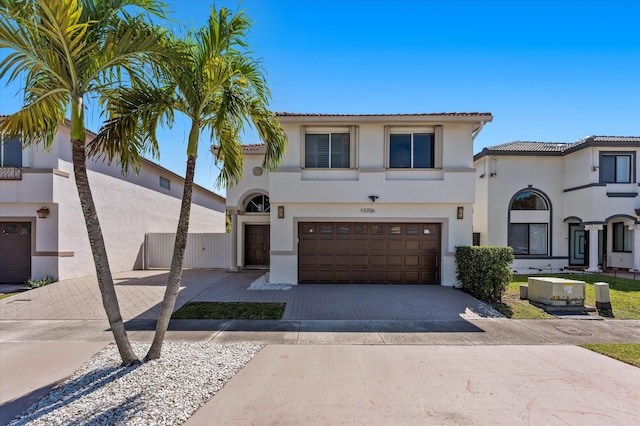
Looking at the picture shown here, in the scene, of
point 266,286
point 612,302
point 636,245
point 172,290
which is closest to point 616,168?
point 636,245

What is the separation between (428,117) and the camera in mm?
10547

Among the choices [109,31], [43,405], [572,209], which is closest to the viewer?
[43,405]

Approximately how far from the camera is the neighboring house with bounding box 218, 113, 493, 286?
35.6ft

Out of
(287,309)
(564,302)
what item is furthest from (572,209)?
(287,309)

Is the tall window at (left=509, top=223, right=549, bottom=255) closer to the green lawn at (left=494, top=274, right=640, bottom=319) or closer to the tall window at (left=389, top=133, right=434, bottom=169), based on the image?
the green lawn at (left=494, top=274, right=640, bottom=319)

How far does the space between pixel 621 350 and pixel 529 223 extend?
11.7m

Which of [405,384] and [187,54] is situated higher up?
[187,54]

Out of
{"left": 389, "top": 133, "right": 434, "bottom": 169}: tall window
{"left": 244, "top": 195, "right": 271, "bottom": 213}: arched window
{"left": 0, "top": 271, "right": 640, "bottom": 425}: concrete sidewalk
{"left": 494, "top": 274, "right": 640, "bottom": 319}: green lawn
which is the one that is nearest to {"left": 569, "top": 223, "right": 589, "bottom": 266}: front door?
{"left": 494, "top": 274, "right": 640, "bottom": 319}: green lawn

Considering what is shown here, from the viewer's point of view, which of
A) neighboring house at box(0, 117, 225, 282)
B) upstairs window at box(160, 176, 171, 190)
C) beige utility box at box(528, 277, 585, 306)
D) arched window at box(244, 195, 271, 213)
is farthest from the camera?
upstairs window at box(160, 176, 171, 190)

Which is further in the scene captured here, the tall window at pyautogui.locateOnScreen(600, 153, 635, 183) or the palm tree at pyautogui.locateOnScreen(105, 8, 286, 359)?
the tall window at pyautogui.locateOnScreen(600, 153, 635, 183)

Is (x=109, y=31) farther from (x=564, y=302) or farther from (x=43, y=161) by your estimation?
(x=564, y=302)

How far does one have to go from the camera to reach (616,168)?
14758 mm

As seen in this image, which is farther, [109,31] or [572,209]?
[572,209]

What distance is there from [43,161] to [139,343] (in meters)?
9.94
